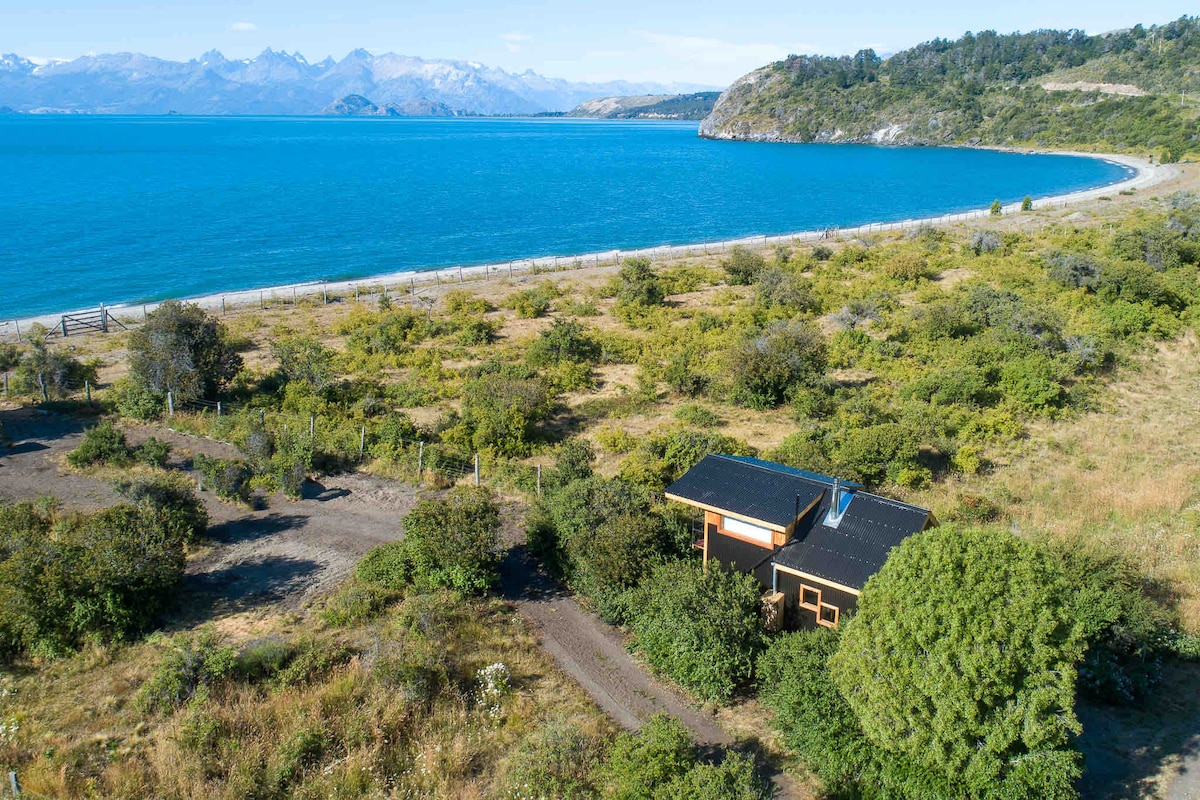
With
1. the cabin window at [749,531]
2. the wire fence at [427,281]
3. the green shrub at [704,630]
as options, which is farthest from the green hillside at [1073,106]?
the green shrub at [704,630]

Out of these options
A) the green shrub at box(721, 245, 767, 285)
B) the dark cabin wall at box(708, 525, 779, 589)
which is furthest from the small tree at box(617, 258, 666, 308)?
the dark cabin wall at box(708, 525, 779, 589)

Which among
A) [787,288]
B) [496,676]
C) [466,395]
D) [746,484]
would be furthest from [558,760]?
[787,288]

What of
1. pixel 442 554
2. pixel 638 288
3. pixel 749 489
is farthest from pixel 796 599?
pixel 638 288

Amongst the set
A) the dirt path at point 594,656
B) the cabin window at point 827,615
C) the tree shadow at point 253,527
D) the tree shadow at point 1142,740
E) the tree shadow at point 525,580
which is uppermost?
the cabin window at point 827,615

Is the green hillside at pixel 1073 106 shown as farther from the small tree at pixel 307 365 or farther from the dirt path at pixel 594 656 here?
the dirt path at pixel 594 656

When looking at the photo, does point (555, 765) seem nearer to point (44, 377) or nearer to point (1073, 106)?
point (44, 377)
